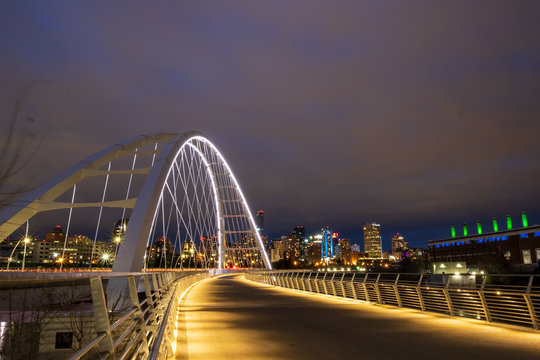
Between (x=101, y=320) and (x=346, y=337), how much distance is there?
7546mm

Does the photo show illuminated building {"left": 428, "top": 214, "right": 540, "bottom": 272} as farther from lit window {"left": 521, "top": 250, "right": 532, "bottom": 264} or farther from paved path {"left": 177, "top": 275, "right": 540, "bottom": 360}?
paved path {"left": 177, "top": 275, "right": 540, "bottom": 360}

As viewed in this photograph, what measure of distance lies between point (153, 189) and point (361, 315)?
16.9 m

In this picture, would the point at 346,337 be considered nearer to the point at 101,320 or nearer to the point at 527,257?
the point at 101,320

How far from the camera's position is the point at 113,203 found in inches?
1116

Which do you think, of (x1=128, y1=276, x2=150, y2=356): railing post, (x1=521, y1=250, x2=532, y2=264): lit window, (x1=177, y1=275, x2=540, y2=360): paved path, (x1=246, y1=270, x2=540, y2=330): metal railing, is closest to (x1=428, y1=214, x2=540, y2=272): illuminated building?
(x1=521, y1=250, x2=532, y2=264): lit window

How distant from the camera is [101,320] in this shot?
3023mm

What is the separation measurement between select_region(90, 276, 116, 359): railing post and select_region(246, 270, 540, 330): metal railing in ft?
29.8

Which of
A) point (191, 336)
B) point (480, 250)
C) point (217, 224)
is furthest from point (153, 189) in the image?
point (480, 250)

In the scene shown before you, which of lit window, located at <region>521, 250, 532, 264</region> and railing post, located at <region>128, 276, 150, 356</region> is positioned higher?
lit window, located at <region>521, 250, 532, 264</region>

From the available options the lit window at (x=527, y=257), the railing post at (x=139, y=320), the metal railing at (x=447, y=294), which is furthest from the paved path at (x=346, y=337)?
the lit window at (x=527, y=257)

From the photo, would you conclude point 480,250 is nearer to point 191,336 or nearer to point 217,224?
point 217,224

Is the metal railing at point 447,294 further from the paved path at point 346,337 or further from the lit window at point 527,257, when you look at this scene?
the lit window at point 527,257

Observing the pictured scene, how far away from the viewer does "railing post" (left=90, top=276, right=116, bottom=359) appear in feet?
9.92

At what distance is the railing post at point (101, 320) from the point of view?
3.02 meters
